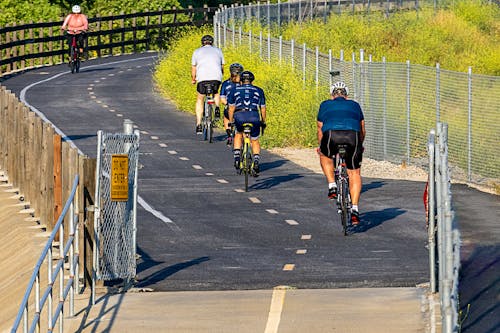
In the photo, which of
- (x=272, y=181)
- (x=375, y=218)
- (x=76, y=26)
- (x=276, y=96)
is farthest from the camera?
(x=76, y=26)

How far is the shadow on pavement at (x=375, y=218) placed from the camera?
62.4 ft

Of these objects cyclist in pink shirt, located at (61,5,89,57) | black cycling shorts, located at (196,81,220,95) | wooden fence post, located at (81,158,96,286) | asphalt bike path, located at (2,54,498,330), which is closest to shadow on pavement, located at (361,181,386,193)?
asphalt bike path, located at (2,54,498,330)

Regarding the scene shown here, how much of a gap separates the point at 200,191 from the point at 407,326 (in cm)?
1074

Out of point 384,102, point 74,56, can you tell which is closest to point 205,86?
point 384,102

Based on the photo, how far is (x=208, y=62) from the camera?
2902 centimetres

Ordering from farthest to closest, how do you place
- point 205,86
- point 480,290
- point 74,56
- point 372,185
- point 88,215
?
point 74,56 → point 205,86 → point 372,185 → point 88,215 → point 480,290

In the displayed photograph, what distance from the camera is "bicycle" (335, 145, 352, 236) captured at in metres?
18.2

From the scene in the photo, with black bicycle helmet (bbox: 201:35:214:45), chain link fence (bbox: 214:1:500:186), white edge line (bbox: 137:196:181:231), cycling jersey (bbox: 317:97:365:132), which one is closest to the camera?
cycling jersey (bbox: 317:97:365:132)

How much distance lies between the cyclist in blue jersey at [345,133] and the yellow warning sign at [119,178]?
4.29 m

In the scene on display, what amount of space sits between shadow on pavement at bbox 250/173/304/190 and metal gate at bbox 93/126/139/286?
8495 millimetres

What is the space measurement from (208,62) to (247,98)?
20.9 feet

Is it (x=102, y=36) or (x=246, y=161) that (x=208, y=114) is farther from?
(x=102, y=36)

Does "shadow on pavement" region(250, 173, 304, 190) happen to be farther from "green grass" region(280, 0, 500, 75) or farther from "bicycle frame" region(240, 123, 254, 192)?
"green grass" region(280, 0, 500, 75)

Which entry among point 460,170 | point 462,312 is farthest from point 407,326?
point 460,170
